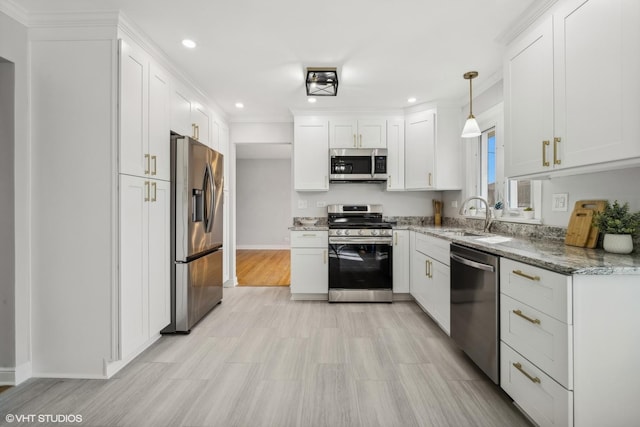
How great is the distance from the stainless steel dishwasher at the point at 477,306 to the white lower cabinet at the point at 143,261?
2.36m

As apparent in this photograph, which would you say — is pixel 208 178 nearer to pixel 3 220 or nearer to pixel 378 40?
pixel 3 220

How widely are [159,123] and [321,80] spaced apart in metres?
1.48

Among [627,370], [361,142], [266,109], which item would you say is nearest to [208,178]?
[266,109]

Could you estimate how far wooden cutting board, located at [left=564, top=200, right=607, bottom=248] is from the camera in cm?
175

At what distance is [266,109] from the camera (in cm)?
389

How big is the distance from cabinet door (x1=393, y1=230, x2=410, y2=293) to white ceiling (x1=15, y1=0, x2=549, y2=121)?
1.66m

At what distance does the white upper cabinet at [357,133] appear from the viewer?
389 centimetres

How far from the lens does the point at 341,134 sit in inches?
153

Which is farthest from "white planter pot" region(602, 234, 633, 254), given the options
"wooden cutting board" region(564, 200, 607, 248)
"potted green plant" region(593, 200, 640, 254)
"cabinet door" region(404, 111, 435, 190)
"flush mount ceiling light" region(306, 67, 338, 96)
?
"flush mount ceiling light" region(306, 67, 338, 96)

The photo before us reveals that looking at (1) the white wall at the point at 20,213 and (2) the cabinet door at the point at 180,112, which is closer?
(1) the white wall at the point at 20,213

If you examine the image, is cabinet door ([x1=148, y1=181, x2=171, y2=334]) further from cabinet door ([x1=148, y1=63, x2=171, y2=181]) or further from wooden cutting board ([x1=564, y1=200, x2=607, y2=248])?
wooden cutting board ([x1=564, y1=200, x2=607, y2=248])

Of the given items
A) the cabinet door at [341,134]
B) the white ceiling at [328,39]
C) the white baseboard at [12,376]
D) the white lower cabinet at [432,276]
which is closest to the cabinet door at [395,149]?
the cabinet door at [341,134]

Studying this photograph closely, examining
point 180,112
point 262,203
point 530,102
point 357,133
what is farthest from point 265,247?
point 530,102

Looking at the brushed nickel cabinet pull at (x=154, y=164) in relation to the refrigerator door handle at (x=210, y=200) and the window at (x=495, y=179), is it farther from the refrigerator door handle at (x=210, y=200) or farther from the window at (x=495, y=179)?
the window at (x=495, y=179)
